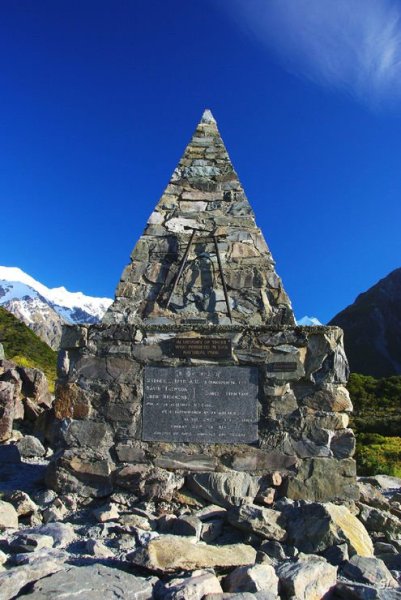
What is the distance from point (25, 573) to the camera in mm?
3121

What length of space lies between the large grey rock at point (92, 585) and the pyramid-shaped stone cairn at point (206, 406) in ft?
6.25

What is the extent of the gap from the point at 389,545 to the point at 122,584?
264 centimetres

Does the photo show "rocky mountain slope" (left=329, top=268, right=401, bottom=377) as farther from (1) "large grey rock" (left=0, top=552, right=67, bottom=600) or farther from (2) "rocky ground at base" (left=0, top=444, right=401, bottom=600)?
(1) "large grey rock" (left=0, top=552, right=67, bottom=600)

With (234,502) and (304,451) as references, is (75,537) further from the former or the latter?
(304,451)

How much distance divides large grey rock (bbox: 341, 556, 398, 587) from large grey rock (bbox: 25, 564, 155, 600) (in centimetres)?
145

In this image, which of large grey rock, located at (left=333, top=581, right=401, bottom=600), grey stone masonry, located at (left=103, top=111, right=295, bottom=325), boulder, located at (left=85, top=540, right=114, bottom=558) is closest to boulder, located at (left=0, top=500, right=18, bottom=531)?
boulder, located at (left=85, top=540, right=114, bottom=558)

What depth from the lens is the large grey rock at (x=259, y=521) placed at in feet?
14.0

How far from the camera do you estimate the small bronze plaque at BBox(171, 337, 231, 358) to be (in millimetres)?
5617

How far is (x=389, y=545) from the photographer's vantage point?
461 cm

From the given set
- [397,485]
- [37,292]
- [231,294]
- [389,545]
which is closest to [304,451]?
[389,545]

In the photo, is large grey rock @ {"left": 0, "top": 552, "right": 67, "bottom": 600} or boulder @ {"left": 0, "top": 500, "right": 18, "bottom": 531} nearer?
large grey rock @ {"left": 0, "top": 552, "right": 67, "bottom": 600}

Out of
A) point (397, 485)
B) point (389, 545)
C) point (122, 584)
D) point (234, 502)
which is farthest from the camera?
point (397, 485)

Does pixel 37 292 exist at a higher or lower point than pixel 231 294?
higher

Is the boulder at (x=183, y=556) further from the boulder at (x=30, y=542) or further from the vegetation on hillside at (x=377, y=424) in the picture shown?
the vegetation on hillside at (x=377, y=424)
